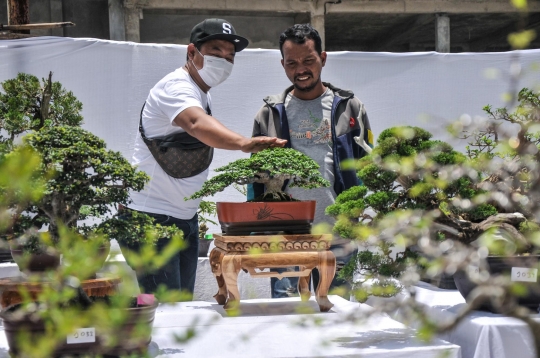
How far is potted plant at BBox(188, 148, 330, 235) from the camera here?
1.73 meters

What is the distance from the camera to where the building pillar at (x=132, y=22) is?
7742 mm

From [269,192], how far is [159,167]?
44 cm

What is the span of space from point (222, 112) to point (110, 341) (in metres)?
3.72

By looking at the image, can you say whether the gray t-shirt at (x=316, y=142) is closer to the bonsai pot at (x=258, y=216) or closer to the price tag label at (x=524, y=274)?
the bonsai pot at (x=258, y=216)

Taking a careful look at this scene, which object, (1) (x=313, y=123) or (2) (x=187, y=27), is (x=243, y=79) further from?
(2) (x=187, y=27)

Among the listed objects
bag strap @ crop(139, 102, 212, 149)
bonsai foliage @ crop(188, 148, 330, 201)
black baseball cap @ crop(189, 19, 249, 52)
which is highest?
black baseball cap @ crop(189, 19, 249, 52)

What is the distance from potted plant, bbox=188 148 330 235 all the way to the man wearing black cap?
0.80 feet

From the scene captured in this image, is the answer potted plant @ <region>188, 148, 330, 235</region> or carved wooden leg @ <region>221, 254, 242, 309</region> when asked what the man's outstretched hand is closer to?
potted plant @ <region>188, 148, 330, 235</region>

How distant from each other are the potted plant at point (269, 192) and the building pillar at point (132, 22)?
6434 mm

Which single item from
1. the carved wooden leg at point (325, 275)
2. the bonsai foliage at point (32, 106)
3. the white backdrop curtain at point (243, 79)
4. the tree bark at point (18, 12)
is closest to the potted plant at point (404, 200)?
the carved wooden leg at point (325, 275)

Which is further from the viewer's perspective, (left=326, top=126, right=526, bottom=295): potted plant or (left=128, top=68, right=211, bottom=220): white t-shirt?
(left=128, top=68, right=211, bottom=220): white t-shirt

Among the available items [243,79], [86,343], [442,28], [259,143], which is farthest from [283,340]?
[442,28]

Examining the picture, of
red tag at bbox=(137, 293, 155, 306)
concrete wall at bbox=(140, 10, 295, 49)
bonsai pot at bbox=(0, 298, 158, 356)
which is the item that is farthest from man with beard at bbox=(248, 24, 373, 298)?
concrete wall at bbox=(140, 10, 295, 49)

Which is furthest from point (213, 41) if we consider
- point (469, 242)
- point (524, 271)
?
point (524, 271)
